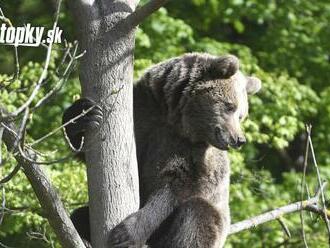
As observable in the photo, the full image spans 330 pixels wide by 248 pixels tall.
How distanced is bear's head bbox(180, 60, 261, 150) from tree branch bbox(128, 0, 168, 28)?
5.08 feet

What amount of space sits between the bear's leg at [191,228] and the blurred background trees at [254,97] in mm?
822

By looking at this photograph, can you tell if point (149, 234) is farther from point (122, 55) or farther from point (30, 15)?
point (30, 15)

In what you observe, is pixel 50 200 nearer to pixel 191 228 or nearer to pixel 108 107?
pixel 108 107

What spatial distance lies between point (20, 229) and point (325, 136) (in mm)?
5453

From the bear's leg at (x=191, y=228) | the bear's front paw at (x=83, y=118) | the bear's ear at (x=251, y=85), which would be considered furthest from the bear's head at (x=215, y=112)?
the bear's front paw at (x=83, y=118)

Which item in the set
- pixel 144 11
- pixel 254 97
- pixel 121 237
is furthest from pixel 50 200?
pixel 254 97

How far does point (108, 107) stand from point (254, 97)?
5.20 meters

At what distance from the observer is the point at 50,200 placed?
14.2 feet

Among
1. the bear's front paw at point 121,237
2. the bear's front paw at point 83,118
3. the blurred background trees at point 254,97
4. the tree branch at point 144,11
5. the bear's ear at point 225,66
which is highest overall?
the tree branch at point 144,11

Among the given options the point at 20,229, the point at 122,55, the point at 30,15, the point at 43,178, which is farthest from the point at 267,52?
the point at 43,178

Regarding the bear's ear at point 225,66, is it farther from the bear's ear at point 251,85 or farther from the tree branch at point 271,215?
the tree branch at point 271,215

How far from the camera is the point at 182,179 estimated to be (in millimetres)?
6102

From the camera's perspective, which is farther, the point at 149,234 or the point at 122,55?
the point at 149,234

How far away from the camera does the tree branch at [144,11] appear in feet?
15.4
